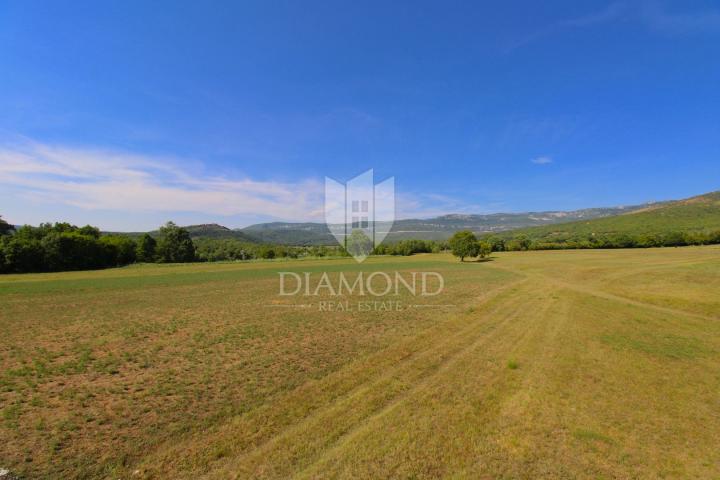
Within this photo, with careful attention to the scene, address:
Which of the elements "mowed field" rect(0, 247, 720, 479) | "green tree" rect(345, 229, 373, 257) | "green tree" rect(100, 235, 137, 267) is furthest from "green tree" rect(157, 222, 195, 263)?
"mowed field" rect(0, 247, 720, 479)

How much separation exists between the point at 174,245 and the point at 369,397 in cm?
8791

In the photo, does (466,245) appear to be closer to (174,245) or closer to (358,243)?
(358,243)

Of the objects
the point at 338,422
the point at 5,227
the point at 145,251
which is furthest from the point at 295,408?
the point at 5,227

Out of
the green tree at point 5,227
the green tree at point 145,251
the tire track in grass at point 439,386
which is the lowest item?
the tire track in grass at point 439,386

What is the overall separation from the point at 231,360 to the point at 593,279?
33875mm

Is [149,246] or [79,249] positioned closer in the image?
[79,249]

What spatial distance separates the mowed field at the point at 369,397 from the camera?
5.29 metres

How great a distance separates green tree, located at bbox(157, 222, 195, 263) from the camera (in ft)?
259

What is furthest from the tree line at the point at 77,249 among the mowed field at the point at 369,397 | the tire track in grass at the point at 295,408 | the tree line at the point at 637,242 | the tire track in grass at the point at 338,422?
the tree line at the point at 637,242

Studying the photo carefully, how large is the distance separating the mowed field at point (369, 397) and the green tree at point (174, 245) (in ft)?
229

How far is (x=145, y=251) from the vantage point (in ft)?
255

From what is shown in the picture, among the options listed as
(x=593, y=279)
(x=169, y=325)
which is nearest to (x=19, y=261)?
(x=169, y=325)

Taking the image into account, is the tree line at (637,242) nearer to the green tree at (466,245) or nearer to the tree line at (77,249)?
the green tree at (466,245)

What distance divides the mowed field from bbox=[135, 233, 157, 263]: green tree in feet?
232
